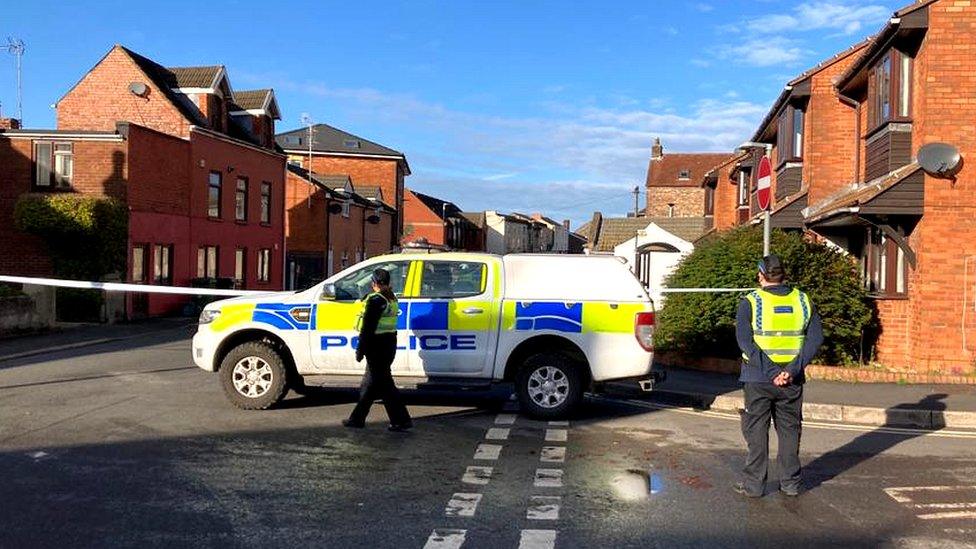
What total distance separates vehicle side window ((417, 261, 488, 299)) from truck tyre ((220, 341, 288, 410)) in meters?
1.79

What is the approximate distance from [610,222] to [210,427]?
41328mm

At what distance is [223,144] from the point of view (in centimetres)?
3216

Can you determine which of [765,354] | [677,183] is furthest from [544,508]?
[677,183]

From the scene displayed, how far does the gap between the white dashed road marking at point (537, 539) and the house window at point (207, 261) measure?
27086 millimetres

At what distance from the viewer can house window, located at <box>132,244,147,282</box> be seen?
2570 centimetres

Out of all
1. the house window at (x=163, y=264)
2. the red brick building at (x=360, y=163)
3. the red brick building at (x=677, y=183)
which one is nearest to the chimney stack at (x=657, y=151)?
the red brick building at (x=677, y=183)

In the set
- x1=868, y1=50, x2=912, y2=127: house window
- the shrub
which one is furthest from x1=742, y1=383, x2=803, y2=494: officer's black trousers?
x1=868, y1=50, x2=912, y2=127: house window

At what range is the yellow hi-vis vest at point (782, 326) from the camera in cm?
643

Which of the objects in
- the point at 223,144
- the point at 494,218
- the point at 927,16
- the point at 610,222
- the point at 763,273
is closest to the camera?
the point at 763,273

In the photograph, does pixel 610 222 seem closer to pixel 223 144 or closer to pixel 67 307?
pixel 223 144

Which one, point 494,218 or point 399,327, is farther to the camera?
point 494,218

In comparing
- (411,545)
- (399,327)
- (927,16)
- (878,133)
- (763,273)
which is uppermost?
(927,16)

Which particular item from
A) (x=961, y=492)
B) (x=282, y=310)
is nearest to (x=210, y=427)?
(x=282, y=310)

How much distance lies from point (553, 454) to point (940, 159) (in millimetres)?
8409
